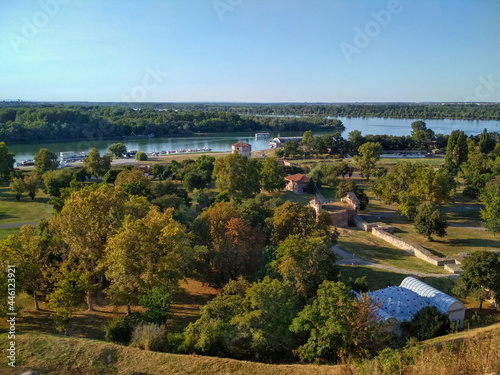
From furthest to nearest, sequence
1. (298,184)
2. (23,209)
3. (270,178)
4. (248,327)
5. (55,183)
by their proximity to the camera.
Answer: (298,184) < (270,178) < (55,183) < (23,209) < (248,327)

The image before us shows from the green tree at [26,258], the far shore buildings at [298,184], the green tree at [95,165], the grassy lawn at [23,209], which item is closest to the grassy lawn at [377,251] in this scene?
the far shore buildings at [298,184]

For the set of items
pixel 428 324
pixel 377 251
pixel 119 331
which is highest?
pixel 119 331

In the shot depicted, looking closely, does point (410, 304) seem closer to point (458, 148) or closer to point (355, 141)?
point (458, 148)

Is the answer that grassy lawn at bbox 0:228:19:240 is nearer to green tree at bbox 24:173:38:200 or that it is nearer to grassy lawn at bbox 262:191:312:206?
green tree at bbox 24:173:38:200

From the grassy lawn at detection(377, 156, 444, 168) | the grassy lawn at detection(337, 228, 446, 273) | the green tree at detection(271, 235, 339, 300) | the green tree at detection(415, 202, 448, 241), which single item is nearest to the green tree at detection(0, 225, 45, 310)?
the green tree at detection(271, 235, 339, 300)

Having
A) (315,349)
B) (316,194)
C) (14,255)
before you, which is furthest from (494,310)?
(316,194)

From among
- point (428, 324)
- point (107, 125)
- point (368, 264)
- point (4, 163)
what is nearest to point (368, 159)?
point (368, 264)
